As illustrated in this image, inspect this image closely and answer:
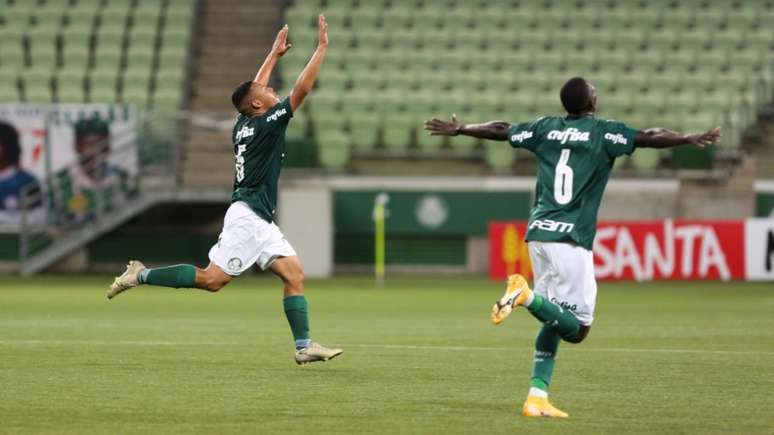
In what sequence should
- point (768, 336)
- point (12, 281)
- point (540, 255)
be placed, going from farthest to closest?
point (12, 281)
point (768, 336)
point (540, 255)

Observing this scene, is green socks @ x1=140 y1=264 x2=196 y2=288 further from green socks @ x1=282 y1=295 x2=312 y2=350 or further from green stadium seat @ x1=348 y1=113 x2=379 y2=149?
green stadium seat @ x1=348 y1=113 x2=379 y2=149

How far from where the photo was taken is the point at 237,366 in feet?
37.8

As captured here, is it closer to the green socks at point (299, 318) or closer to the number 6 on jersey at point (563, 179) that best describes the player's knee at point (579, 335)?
the number 6 on jersey at point (563, 179)

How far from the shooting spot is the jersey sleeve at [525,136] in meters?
9.02

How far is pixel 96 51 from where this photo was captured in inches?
1230

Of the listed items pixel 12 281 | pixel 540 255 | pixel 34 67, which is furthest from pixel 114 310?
pixel 34 67

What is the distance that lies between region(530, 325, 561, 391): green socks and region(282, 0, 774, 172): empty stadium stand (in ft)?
62.4

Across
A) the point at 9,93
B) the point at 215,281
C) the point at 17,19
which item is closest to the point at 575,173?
the point at 215,281

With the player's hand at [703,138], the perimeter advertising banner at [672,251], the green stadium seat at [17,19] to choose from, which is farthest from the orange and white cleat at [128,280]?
the green stadium seat at [17,19]

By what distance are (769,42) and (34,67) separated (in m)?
15.1

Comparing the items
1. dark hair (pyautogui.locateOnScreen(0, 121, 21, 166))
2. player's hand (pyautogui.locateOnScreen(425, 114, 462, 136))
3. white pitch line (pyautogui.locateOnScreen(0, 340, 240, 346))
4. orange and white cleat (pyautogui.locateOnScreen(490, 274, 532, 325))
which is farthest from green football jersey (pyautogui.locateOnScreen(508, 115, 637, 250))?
dark hair (pyautogui.locateOnScreen(0, 121, 21, 166))

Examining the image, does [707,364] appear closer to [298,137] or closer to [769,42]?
[298,137]

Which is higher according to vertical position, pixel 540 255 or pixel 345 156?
pixel 540 255

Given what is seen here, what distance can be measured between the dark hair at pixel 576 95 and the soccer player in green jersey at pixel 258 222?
2.77 m
